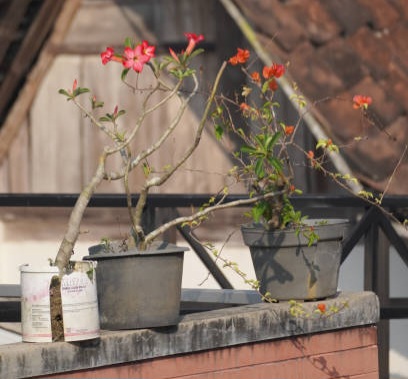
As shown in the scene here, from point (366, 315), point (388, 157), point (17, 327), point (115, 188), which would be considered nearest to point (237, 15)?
point (388, 157)

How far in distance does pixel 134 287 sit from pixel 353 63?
4.12 meters

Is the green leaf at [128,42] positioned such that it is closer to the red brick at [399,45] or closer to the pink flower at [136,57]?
the pink flower at [136,57]

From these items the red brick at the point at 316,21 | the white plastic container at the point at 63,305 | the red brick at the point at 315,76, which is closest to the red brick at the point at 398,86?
the red brick at the point at 315,76

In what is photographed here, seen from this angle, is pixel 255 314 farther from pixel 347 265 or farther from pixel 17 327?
pixel 347 265

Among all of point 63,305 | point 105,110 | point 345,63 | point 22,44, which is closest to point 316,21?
point 345,63

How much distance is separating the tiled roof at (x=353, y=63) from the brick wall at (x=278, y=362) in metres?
2.83

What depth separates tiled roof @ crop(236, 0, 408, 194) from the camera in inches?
336

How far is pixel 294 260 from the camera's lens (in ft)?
18.7

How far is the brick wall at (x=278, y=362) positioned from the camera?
16.6ft

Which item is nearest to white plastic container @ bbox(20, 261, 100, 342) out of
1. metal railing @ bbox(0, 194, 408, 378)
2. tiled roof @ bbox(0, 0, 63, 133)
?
metal railing @ bbox(0, 194, 408, 378)

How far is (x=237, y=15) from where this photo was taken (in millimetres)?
9312

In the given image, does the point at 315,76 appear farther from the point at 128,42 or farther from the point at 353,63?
the point at 128,42

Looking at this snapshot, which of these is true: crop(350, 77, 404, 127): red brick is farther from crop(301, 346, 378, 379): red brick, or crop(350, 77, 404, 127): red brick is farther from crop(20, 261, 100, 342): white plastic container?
crop(20, 261, 100, 342): white plastic container

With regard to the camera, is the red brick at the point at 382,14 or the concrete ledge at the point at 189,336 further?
the red brick at the point at 382,14
